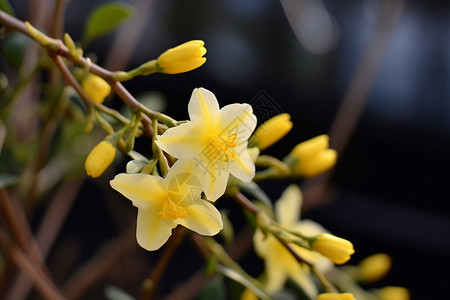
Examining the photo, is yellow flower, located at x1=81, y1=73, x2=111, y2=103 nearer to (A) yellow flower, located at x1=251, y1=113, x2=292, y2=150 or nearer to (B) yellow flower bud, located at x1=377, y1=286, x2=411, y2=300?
(A) yellow flower, located at x1=251, y1=113, x2=292, y2=150

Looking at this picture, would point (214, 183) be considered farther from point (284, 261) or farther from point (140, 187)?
point (284, 261)

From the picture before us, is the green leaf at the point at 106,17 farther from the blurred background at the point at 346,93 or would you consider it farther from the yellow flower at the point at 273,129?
the blurred background at the point at 346,93

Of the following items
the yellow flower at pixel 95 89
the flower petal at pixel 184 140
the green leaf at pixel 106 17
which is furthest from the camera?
the green leaf at pixel 106 17

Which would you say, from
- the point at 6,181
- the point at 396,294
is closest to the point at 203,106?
the point at 6,181

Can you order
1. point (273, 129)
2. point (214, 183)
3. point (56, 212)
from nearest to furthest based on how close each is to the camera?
point (214, 183) → point (273, 129) → point (56, 212)

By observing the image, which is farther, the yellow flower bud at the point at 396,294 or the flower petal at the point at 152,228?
the yellow flower bud at the point at 396,294

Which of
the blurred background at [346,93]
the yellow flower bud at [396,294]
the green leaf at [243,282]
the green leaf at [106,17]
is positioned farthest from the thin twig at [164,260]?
the blurred background at [346,93]

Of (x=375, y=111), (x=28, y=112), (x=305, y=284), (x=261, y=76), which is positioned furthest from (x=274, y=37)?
(x=305, y=284)
